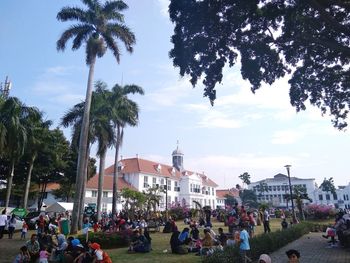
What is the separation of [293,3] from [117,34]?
19.3 meters

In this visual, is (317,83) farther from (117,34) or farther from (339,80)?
(117,34)

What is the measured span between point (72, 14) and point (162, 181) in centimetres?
5106

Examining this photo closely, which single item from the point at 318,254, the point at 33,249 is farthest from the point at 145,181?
the point at 33,249

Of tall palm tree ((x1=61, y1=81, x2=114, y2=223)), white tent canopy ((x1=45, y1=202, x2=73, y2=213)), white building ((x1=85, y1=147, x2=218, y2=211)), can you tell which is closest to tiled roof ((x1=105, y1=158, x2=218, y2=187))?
white building ((x1=85, y1=147, x2=218, y2=211))

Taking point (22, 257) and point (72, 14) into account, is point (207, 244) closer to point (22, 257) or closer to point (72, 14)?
point (22, 257)

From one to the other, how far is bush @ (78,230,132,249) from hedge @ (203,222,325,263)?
7.48 meters

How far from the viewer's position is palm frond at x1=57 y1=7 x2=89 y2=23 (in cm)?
2762

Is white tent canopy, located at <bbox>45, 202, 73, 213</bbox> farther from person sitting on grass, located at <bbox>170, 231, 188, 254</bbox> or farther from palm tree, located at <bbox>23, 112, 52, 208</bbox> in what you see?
person sitting on grass, located at <bbox>170, 231, 188, 254</bbox>

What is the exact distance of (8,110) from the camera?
32.2 metres

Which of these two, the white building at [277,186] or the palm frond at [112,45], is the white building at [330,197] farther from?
the palm frond at [112,45]

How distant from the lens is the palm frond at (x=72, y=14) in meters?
27.6

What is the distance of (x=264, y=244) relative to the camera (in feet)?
48.9

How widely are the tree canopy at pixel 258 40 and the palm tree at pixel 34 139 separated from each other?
1083 inches

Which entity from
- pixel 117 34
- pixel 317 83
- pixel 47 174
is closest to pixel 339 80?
pixel 317 83
